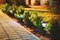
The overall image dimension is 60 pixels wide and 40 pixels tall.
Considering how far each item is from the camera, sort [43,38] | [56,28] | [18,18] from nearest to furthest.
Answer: [56,28] < [43,38] < [18,18]

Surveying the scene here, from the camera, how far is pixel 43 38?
8953 mm

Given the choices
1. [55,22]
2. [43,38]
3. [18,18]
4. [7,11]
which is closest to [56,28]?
[55,22]

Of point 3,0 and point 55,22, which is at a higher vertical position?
point 55,22

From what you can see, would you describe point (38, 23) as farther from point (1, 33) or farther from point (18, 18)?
point (18, 18)

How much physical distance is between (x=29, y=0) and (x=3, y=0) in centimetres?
339

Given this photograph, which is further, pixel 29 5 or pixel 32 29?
pixel 29 5

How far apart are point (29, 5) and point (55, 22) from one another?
17257 millimetres

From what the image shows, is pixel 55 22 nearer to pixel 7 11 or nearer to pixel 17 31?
pixel 17 31

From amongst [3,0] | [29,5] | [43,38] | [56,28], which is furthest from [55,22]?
[3,0]

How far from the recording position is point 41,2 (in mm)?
25172

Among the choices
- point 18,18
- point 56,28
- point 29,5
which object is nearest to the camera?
point 56,28

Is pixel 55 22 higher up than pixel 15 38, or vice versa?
pixel 55 22

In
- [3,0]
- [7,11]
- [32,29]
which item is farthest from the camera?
[3,0]

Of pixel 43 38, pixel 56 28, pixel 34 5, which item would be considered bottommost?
pixel 34 5
